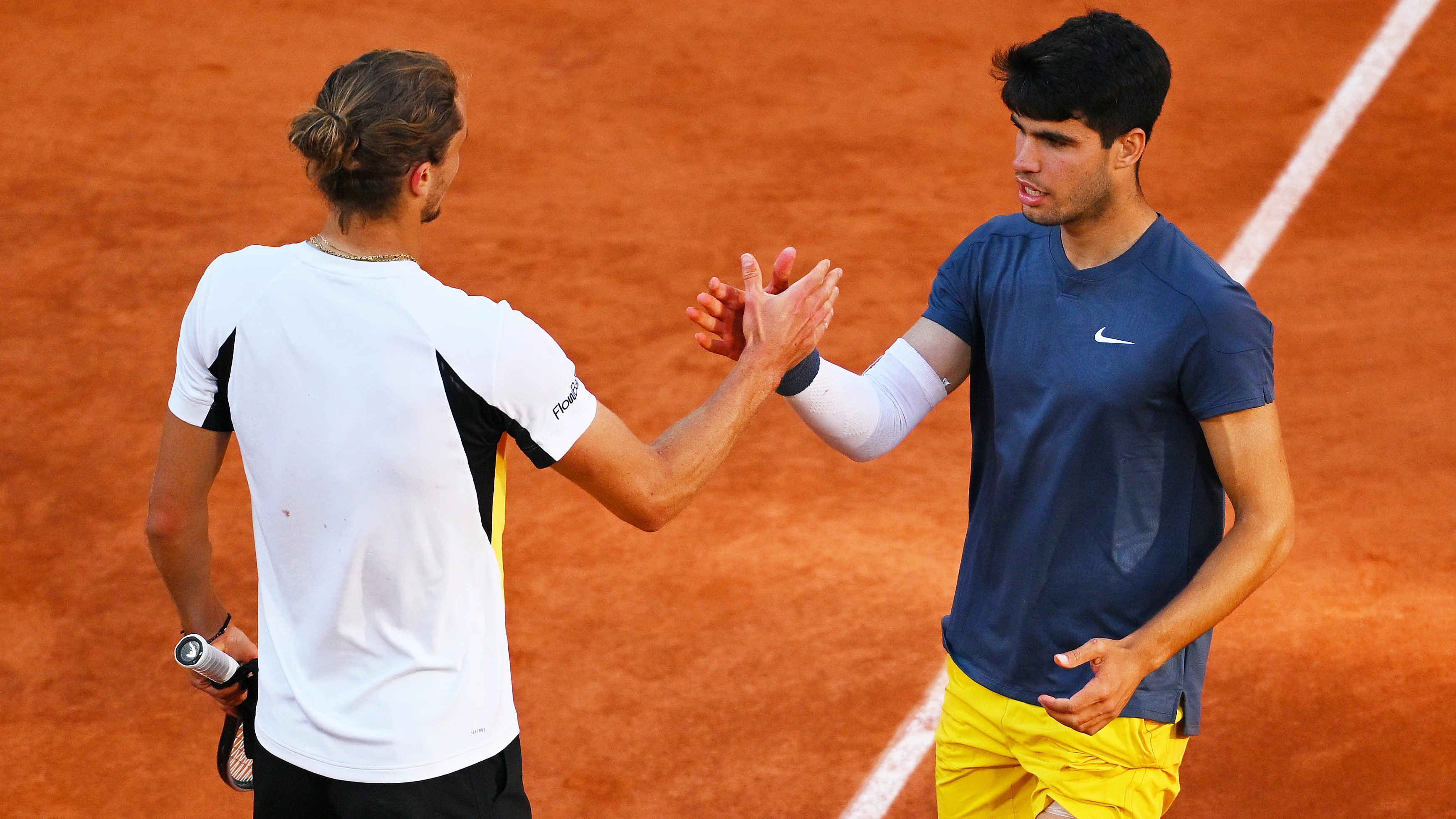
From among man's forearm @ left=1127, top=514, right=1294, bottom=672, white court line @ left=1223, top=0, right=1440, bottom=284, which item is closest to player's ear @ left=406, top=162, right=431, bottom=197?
man's forearm @ left=1127, top=514, right=1294, bottom=672

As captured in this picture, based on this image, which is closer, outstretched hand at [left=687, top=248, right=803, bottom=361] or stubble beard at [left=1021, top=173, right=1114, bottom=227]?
stubble beard at [left=1021, top=173, right=1114, bottom=227]

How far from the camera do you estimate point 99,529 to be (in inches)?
225

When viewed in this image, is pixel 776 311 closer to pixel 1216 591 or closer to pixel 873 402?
pixel 873 402

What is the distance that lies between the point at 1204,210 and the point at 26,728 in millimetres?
6273

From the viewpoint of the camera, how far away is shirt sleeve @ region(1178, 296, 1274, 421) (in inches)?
111

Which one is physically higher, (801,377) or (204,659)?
(801,377)

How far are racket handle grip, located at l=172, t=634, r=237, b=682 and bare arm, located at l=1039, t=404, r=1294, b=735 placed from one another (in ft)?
5.39

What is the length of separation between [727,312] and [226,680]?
127 centimetres

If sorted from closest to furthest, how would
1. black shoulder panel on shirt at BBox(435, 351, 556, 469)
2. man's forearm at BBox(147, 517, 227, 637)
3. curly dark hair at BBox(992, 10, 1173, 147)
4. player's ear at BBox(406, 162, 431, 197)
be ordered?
black shoulder panel on shirt at BBox(435, 351, 556, 469) < player's ear at BBox(406, 162, 431, 197) < man's forearm at BBox(147, 517, 227, 637) < curly dark hair at BBox(992, 10, 1173, 147)

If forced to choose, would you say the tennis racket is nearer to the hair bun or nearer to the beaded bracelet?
the beaded bracelet

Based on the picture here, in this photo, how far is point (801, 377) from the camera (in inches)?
127

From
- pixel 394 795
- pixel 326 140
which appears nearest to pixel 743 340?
pixel 326 140

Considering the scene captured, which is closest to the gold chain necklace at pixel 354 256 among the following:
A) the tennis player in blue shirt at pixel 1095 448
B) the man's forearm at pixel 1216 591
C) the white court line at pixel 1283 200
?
the tennis player in blue shirt at pixel 1095 448

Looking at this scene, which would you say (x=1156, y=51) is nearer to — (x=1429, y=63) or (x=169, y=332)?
(x=169, y=332)
